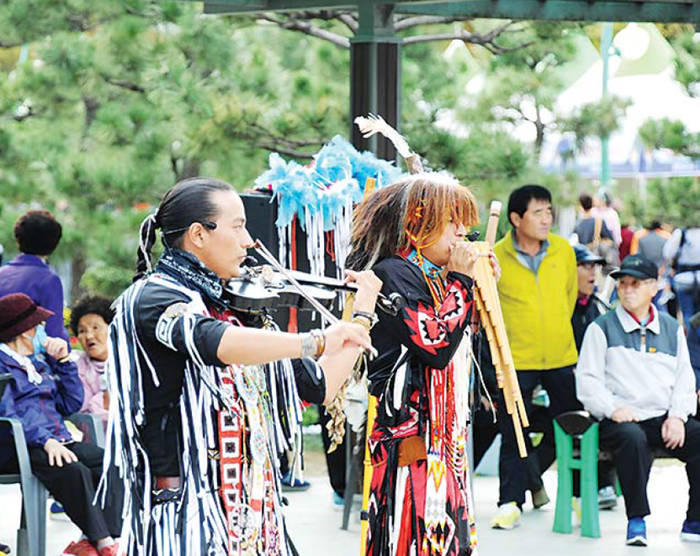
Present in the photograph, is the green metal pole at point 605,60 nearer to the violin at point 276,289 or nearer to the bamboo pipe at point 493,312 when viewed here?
the bamboo pipe at point 493,312

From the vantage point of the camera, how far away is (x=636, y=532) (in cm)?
636

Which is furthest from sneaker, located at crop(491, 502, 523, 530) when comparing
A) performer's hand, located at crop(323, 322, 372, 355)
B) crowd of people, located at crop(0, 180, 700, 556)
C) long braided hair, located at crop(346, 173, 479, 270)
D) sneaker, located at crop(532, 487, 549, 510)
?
performer's hand, located at crop(323, 322, 372, 355)

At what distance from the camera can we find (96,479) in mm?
Result: 5988

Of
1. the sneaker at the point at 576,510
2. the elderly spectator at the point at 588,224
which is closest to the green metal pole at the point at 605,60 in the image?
the elderly spectator at the point at 588,224

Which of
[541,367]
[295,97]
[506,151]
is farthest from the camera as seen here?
[295,97]

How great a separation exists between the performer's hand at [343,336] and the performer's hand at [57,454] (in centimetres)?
304

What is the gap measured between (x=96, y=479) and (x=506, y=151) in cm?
419

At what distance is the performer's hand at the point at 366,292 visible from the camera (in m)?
3.34

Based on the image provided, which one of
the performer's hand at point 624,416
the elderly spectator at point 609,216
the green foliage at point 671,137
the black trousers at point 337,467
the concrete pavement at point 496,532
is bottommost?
the concrete pavement at point 496,532

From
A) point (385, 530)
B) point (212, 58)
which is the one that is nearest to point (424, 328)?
point (385, 530)

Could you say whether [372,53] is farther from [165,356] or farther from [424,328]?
[165,356]

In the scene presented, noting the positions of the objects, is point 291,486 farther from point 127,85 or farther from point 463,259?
point 127,85

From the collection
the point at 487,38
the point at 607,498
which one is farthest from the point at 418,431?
the point at 487,38

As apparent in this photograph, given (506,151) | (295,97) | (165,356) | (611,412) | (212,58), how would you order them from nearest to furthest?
(165,356) → (611,412) → (506,151) → (295,97) → (212,58)
